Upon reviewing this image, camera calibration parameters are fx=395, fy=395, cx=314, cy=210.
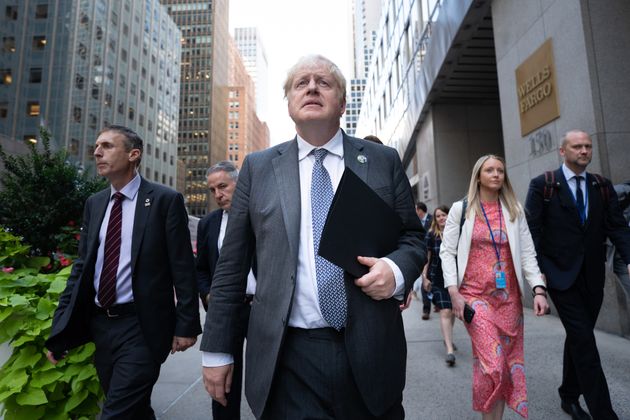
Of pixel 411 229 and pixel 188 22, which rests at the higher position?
pixel 188 22

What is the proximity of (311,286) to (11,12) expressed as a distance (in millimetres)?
53293

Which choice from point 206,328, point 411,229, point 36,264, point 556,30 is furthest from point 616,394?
point 556,30

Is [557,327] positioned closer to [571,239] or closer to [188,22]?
[571,239]

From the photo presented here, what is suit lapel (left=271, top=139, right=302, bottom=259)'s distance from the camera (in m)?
1.61

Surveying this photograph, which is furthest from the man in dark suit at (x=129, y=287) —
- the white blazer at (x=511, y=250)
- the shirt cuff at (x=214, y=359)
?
the white blazer at (x=511, y=250)

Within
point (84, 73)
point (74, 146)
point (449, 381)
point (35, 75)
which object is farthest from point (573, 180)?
point (84, 73)

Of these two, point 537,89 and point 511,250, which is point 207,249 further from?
point 537,89

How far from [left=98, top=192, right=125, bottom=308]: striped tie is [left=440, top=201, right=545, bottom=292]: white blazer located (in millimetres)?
2485

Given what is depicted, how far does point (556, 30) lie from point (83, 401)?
8.65 m

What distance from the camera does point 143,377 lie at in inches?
94.6

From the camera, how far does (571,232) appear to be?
10.9ft

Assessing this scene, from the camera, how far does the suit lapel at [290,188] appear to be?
1.61 meters

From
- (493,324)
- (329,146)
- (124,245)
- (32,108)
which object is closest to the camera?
(329,146)

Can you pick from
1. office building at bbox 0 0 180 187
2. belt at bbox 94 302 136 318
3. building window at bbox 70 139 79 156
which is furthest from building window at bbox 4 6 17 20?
belt at bbox 94 302 136 318
